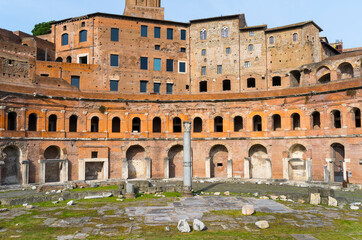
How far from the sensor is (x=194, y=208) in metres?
19.2

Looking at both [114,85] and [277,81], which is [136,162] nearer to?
[114,85]

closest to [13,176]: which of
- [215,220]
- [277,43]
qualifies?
[215,220]

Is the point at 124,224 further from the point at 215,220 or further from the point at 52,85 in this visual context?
the point at 52,85

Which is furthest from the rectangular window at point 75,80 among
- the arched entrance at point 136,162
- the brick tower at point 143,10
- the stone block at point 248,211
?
the stone block at point 248,211

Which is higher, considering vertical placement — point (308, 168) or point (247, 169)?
point (308, 168)

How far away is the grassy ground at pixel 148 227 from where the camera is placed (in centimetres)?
1377

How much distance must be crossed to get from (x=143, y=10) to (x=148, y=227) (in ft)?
115

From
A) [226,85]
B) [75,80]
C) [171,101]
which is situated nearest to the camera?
[171,101]

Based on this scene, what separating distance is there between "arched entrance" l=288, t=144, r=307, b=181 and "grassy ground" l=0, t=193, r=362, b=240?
12.9 metres

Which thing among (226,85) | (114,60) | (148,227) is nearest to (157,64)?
(114,60)

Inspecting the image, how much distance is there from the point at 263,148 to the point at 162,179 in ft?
36.1

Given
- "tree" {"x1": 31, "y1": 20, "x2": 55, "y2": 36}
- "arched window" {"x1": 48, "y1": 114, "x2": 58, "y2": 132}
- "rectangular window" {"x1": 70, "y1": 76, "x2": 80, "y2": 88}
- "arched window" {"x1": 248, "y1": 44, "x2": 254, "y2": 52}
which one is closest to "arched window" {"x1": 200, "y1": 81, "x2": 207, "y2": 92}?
"arched window" {"x1": 248, "y1": 44, "x2": 254, "y2": 52}

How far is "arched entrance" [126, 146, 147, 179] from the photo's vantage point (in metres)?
35.3

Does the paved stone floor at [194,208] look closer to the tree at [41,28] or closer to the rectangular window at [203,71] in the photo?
the rectangular window at [203,71]
